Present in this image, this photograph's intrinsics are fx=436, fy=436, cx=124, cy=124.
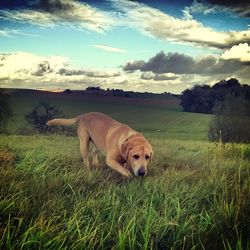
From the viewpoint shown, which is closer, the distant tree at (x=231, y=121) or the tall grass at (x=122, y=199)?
the tall grass at (x=122, y=199)

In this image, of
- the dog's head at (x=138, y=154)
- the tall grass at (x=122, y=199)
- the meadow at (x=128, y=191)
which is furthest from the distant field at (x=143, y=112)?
the dog's head at (x=138, y=154)

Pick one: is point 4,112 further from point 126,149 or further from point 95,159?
point 126,149

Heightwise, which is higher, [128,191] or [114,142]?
[114,142]

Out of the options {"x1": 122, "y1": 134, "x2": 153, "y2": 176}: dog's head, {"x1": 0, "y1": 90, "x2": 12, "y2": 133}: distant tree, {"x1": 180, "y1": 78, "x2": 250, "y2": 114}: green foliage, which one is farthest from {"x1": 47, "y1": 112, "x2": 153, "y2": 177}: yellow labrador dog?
{"x1": 180, "y1": 78, "x2": 250, "y2": 114}: green foliage

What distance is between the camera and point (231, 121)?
341 centimetres

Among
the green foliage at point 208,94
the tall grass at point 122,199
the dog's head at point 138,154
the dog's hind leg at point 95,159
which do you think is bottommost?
the tall grass at point 122,199

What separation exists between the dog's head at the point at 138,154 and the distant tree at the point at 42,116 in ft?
1.89

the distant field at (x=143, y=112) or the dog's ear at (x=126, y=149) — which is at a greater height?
the distant field at (x=143, y=112)

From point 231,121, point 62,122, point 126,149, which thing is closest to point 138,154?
point 126,149

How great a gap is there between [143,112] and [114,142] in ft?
1.12

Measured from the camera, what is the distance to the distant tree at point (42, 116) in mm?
3125

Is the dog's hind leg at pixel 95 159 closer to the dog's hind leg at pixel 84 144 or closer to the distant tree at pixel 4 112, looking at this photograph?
the dog's hind leg at pixel 84 144

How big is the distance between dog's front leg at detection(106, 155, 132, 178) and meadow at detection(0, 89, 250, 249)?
60 millimetres

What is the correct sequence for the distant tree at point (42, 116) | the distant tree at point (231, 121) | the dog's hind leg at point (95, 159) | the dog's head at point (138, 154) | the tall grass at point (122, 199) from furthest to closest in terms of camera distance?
1. the distant tree at point (231, 121)
2. the dog's hind leg at point (95, 159)
3. the distant tree at point (42, 116)
4. the dog's head at point (138, 154)
5. the tall grass at point (122, 199)
